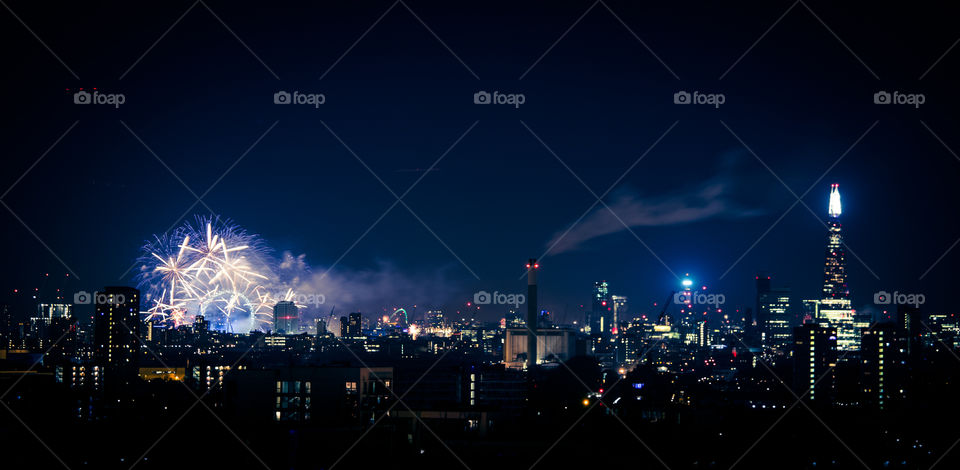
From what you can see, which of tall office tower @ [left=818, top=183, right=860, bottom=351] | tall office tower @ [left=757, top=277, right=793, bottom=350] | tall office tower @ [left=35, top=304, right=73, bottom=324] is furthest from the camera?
tall office tower @ [left=757, top=277, right=793, bottom=350]

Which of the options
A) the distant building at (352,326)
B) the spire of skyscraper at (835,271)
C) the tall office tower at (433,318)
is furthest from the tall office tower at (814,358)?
the tall office tower at (433,318)

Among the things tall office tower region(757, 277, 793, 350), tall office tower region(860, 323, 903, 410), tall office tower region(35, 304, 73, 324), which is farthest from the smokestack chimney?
tall office tower region(757, 277, 793, 350)

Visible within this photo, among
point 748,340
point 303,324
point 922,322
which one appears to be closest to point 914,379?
point 922,322

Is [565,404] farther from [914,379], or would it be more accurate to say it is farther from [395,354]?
[395,354]

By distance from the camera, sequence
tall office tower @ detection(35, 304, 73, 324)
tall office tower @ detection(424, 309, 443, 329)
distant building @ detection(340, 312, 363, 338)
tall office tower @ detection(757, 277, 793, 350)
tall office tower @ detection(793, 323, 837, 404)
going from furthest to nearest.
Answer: tall office tower @ detection(424, 309, 443, 329) → tall office tower @ detection(757, 277, 793, 350) → distant building @ detection(340, 312, 363, 338) → tall office tower @ detection(35, 304, 73, 324) → tall office tower @ detection(793, 323, 837, 404)

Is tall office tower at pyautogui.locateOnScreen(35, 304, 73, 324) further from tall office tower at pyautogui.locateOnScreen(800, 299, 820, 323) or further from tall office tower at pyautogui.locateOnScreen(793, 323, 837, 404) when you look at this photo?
tall office tower at pyautogui.locateOnScreen(800, 299, 820, 323)

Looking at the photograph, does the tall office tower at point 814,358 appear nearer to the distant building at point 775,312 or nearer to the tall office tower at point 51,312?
the distant building at point 775,312
